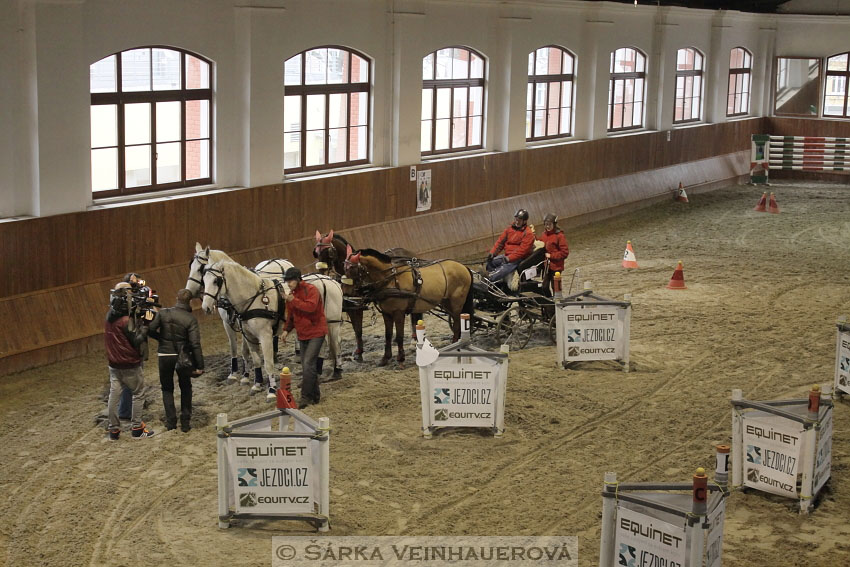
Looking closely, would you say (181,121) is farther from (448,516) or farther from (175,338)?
(448,516)

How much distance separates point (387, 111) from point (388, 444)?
9.41 m

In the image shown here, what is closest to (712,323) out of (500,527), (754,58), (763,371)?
(763,371)

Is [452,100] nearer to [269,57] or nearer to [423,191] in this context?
[423,191]

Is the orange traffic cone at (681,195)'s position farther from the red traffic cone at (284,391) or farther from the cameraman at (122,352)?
the red traffic cone at (284,391)

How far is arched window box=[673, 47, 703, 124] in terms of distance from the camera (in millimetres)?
28922

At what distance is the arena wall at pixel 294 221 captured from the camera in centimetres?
1359

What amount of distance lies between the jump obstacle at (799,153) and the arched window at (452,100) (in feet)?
40.3

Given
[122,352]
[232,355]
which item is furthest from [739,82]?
[122,352]

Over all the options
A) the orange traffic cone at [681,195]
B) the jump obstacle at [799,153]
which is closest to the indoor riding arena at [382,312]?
the orange traffic cone at [681,195]

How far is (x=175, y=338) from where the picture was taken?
36.3ft

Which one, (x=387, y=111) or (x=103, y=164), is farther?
(x=387, y=111)

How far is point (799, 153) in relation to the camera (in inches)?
1248

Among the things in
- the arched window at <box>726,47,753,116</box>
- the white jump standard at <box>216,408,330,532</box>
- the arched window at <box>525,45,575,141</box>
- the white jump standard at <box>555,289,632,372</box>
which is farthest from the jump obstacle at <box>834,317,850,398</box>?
the arched window at <box>726,47,753,116</box>

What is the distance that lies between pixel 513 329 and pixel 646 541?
6924 millimetres
